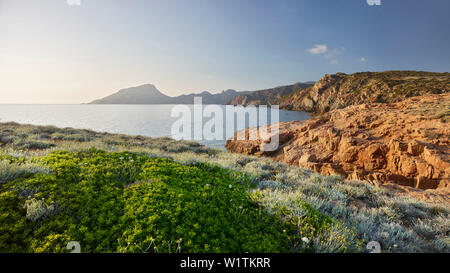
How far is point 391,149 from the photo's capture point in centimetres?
963

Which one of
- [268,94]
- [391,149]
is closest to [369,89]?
[391,149]

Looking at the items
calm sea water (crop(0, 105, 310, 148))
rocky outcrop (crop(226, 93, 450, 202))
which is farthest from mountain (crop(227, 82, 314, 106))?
rocky outcrop (crop(226, 93, 450, 202))

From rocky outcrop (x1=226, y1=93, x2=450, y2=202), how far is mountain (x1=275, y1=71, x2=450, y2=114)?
39.0 metres

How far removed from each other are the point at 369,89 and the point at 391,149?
2697 inches

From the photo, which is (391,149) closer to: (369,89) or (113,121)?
(113,121)

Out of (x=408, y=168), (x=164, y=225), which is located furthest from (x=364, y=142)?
(x=164, y=225)

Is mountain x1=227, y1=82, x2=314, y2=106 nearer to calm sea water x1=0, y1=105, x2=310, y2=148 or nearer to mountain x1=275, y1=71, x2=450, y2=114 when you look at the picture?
mountain x1=275, y1=71, x2=450, y2=114

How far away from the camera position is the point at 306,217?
9.71ft

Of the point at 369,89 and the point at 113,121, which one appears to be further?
the point at 369,89

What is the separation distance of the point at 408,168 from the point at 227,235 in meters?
11.5

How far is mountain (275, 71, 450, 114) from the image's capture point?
44.3m

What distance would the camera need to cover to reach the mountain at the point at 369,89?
4427cm

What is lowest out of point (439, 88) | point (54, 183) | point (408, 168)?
point (408, 168)
